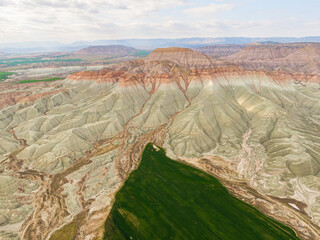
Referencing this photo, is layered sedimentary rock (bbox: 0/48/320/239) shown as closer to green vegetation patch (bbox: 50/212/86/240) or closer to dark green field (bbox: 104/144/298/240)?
green vegetation patch (bbox: 50/212/86/240)

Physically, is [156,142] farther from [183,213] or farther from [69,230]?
[69,230]

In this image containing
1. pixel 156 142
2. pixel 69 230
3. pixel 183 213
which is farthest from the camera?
pixel 156 142

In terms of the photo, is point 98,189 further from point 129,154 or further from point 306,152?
point 306,152

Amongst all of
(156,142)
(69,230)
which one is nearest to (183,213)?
(69,230)

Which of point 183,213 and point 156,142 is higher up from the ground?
point 183,213

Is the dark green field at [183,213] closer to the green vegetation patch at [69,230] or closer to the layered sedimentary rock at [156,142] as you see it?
the layered sedimentary rock at [156,142]

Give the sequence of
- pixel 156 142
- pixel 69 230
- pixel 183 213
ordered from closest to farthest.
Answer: pixel 69 230 → pixel 183 213 → pixel 156 142
